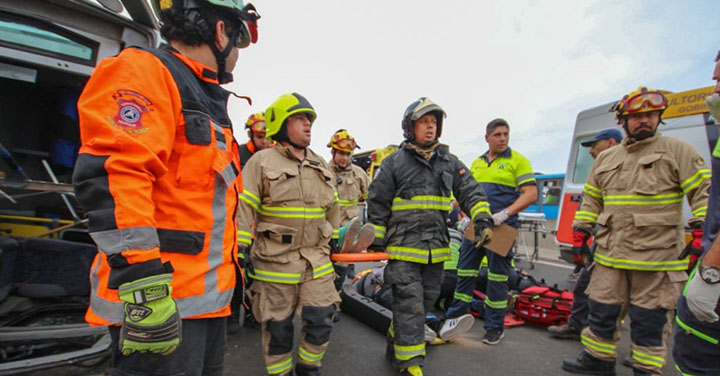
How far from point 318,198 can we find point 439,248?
1.13 meters

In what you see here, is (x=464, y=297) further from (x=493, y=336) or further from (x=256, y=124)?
(x=256, y=124)

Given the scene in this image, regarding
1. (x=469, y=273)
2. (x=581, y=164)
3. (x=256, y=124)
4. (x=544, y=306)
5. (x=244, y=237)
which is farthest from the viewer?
(x=581, y=164)

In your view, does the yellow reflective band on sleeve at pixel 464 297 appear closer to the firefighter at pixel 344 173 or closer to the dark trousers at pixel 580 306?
the dark trousers at pixel 580 306

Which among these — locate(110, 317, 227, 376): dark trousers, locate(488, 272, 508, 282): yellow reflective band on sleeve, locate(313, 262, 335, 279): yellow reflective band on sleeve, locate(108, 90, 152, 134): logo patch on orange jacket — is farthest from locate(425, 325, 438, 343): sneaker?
locate(108, 90, 152, 134): logo patch on orange jacket

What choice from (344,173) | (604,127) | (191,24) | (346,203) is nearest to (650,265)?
(191,24)

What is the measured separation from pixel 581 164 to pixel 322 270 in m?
6.23

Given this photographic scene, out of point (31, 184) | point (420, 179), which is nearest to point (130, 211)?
point (420, 179)

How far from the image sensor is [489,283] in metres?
3.57

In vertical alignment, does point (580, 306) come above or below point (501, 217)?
below

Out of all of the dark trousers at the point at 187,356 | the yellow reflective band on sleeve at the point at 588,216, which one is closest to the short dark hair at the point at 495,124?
the yellow reflective band on sleeve at the point at 588,216

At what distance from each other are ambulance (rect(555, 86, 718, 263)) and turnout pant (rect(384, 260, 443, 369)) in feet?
13.6

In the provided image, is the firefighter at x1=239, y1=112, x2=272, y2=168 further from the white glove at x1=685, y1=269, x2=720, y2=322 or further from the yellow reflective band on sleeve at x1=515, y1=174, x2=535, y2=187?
the white glove at x1=685, y1=269, x2=720, y2=322

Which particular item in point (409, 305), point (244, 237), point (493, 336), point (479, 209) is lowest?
point (493, 336)

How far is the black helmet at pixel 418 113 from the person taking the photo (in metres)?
2.82
